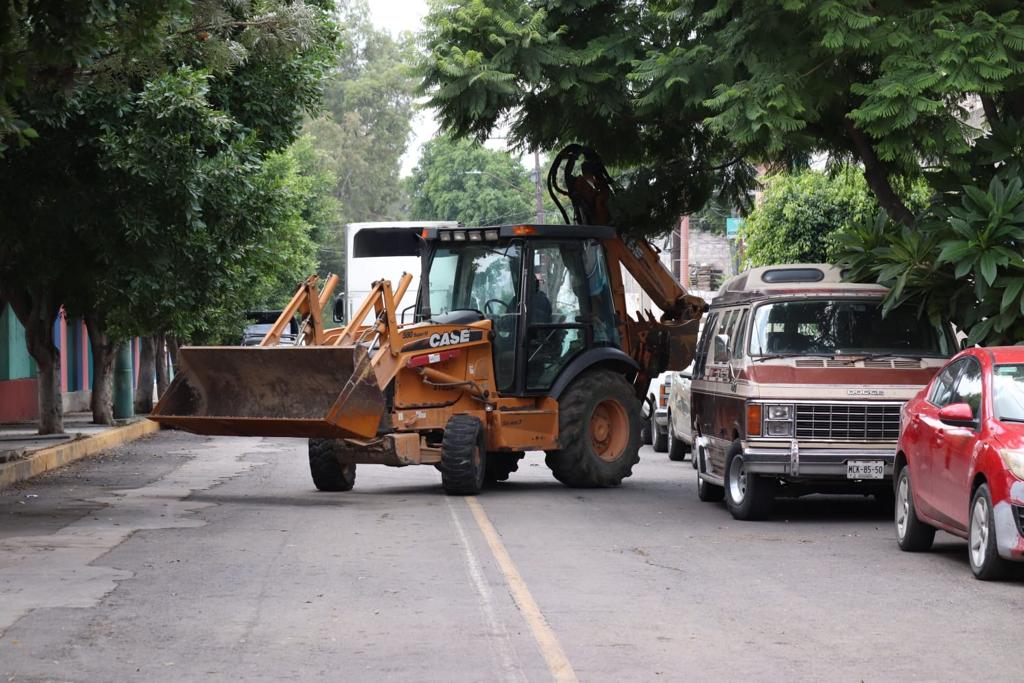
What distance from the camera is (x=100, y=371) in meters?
33.1

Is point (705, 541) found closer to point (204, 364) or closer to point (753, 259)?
point (204, 364)

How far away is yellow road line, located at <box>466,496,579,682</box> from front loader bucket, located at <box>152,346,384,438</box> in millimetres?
2291

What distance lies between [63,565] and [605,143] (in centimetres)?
961

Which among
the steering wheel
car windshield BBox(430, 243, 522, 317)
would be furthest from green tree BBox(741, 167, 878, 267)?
the steering wheel

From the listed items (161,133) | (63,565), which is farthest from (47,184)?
(63,565)

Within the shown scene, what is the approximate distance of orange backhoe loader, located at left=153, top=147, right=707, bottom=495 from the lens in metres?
16.5

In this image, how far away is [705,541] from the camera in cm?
1351

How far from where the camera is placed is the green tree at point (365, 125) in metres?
83.9

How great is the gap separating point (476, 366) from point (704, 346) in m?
2.67

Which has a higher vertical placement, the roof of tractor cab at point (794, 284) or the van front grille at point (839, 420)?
the roof of tractor cab at point (794, 284)

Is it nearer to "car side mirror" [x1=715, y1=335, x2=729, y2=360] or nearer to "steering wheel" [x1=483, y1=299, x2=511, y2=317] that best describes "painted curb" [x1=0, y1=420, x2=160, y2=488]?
"steering wheel" [x1=483, y1=299, x2=511, y2=317]

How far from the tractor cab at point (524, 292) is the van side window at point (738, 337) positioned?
3240 millimetres

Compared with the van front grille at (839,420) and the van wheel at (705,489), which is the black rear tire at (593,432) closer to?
the van wheel at (705,489)

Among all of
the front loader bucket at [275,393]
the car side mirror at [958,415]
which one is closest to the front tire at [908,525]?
the car side mirror at [958,415]
